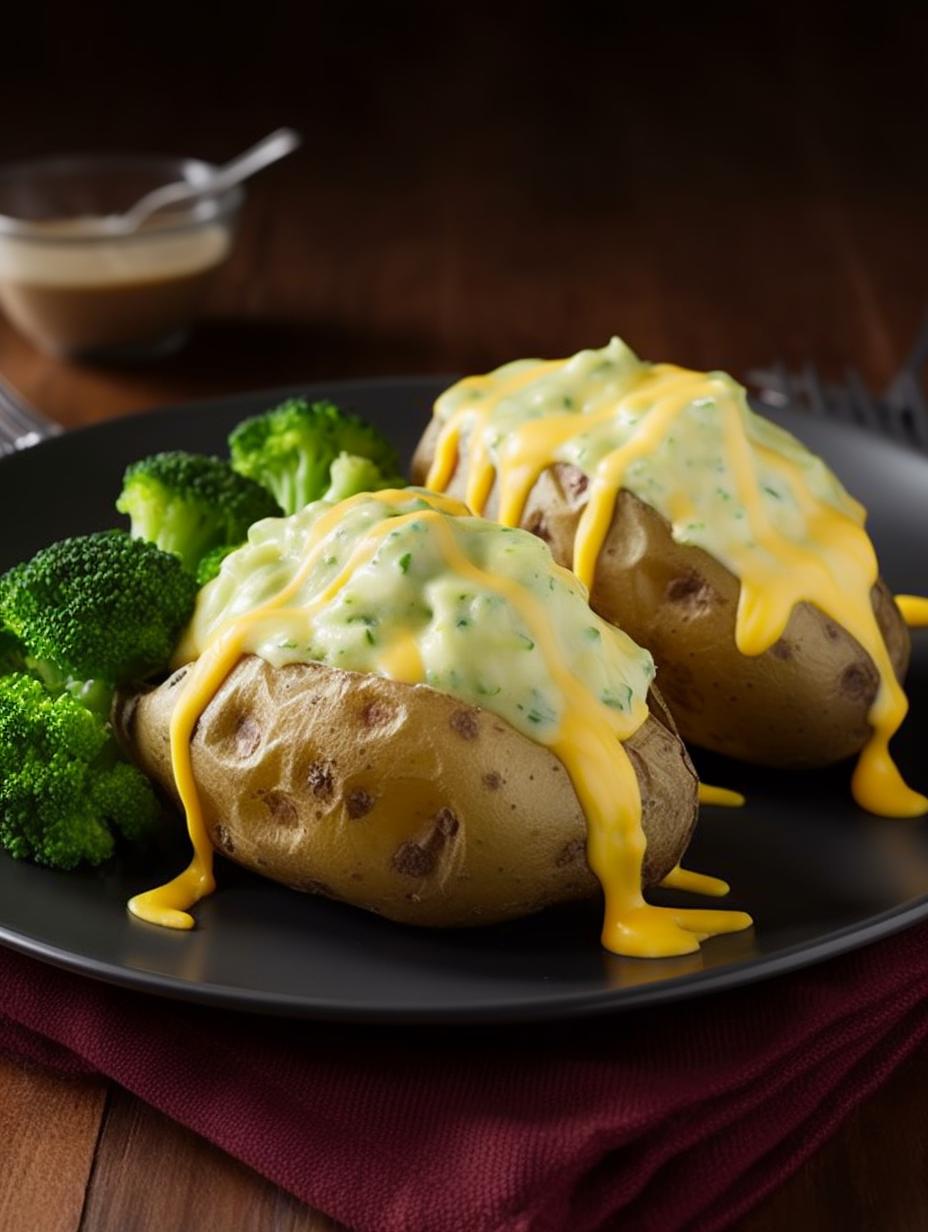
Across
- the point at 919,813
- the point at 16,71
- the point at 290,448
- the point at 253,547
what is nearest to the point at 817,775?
the point at 919,813

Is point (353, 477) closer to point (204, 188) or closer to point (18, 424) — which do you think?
point (18, 424)

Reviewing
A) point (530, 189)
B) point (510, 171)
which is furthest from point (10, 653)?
point (510, 171)

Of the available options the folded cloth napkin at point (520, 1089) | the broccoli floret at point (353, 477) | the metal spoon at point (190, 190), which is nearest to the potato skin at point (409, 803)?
the folded cloth napkin at point (520, 1089)

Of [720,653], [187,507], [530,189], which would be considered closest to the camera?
[720,653]

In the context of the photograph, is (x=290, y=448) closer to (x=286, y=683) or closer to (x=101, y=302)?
(x=286, y=683)

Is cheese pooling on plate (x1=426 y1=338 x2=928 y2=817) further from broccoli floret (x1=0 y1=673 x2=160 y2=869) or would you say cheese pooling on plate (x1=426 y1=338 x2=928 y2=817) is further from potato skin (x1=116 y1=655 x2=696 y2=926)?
broccoli floret (x1=0 y1=673 x2=160 y2=869)
